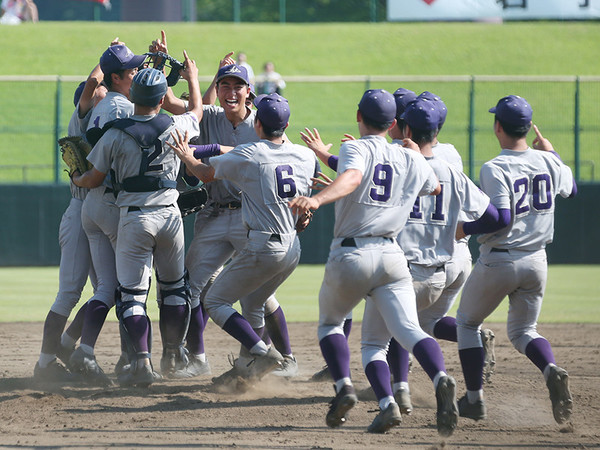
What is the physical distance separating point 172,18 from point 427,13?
438 inches

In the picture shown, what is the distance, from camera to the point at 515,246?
18.1ft

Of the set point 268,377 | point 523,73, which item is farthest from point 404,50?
point 268,377

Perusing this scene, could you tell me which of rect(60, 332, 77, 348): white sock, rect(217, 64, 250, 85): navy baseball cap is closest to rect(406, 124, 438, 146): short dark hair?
rect(217, 64, 250, 85): navy baseball cap

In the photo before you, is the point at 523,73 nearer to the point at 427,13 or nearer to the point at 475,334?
the point at 427,13

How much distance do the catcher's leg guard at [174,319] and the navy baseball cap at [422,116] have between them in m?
2.13

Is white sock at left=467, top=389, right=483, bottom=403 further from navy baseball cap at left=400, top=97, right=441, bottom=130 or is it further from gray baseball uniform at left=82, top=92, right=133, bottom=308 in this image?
gray baseball uniform at left=82, top=92, right=133, bottom=308

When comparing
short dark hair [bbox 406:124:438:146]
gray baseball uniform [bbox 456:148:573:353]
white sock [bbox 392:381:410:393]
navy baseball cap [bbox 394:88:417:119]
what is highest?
Result: navy baseball cap [bbox 394:88:417:119]

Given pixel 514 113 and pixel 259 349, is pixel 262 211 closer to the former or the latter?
pixel 259 349

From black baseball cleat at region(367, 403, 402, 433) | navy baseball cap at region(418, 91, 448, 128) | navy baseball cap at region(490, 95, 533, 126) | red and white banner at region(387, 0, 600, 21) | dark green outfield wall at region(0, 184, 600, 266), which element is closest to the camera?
black baseball cleat at region(367, 403, 402, 433)

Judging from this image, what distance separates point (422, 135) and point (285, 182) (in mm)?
934

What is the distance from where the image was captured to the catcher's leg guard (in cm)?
656

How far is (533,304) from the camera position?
18.5ft

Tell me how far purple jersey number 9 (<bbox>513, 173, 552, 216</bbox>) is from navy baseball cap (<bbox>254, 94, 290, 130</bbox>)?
150cm

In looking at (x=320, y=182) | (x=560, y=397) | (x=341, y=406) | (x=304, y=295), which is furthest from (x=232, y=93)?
(x=304, y=295)
